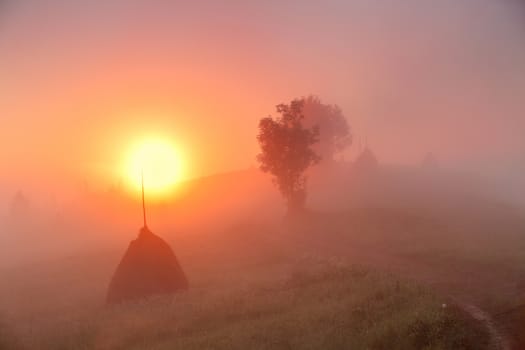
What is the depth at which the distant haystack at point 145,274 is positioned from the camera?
1357 inches

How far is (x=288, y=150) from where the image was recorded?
203ft

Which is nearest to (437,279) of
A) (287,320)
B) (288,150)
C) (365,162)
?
(287,320)

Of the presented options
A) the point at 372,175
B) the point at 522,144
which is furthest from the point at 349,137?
the point at 522,144

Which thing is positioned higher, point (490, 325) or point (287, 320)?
point (490, 325)

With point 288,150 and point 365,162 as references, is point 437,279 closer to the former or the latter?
point 288,150

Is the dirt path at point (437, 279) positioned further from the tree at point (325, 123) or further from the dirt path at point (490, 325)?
the tree at point (325, 123)

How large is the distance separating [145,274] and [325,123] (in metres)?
55.9

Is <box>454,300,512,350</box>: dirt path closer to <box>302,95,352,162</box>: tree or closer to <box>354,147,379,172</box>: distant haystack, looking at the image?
<box>302,95,352,162</box>: tree

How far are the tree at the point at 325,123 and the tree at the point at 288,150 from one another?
20.4 m

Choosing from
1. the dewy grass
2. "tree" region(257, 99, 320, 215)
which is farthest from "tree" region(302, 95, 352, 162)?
the dewy grass

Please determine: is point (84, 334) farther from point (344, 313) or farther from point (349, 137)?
point (349, 137)

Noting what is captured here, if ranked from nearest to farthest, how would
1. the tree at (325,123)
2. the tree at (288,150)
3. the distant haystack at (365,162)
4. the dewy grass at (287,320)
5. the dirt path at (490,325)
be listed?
the dirt path at (490,325), the dewy grass at (287,320), the tree at (288,150), the tree at (325,123), the distant haystack at (365,162)

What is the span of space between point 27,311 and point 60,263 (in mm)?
21139

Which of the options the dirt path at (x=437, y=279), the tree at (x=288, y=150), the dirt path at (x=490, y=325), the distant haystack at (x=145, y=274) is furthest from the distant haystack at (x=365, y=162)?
the dirt path at (x=490, y=325)
